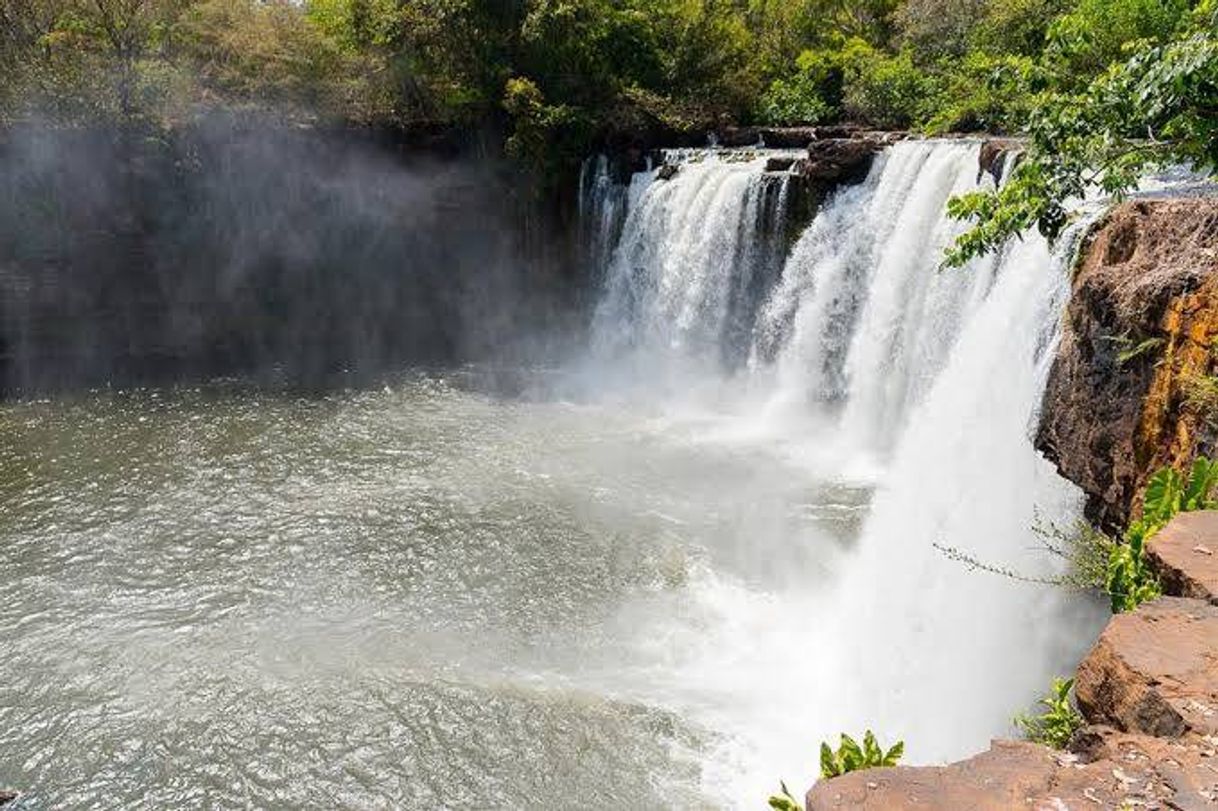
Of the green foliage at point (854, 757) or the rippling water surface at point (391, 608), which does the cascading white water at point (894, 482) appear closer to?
the rippling water surface at point (391, 608)

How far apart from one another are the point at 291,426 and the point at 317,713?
9.17 meters

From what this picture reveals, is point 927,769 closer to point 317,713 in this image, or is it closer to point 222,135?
point 317,713

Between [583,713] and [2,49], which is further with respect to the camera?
[2,49]

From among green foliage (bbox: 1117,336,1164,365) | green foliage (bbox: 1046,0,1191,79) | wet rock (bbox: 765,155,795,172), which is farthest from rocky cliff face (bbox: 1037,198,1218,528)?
wet rock (bbox: 765,155,795,172)

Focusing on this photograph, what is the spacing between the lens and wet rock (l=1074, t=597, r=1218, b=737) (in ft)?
10.7

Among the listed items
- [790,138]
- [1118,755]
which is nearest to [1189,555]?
[1118,755]

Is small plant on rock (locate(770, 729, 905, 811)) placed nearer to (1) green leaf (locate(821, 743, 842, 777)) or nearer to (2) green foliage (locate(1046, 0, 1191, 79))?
(1) green leaf (locate(821, 743, 842, 777))

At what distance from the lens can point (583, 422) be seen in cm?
1656

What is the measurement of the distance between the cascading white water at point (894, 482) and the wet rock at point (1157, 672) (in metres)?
3.52

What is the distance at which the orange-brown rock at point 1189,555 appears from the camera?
389cm

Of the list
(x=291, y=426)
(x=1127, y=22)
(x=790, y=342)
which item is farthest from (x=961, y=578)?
(x=291, y=426)

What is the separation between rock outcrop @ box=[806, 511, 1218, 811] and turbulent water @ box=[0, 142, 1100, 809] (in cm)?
372

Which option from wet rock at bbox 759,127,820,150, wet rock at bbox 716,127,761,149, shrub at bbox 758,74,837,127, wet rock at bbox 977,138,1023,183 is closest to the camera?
wet rock at bbox 977,138,1023,183

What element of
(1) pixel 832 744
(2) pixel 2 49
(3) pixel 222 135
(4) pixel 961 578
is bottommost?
(1) pixel 832 744
